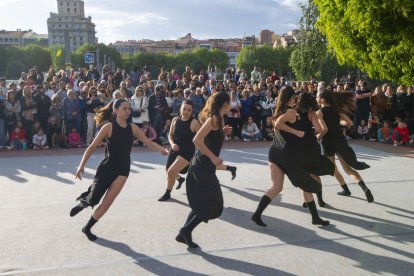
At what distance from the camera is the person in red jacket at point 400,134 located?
12.4 meters

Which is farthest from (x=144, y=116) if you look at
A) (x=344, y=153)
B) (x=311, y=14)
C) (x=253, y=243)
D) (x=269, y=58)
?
(x=269, y=58)

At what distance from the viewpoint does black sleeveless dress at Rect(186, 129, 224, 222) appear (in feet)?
15.4

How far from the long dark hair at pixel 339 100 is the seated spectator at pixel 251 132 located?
7.09m

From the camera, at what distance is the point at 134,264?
174 inches

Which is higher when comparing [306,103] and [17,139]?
[306,103]

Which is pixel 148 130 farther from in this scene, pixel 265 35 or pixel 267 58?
pixel 265 35

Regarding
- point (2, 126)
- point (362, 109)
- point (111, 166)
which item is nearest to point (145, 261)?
point (111, 166)

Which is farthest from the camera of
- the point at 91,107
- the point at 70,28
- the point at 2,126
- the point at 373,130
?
the point at 70,28

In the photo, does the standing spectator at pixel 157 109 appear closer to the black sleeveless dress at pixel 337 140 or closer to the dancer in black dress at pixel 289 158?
the black sleeveless dress at pixel 337 140

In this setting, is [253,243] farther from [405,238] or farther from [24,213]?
[24,213]

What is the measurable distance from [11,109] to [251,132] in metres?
7.12

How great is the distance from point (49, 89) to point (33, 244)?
9779 millimetres

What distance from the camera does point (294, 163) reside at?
5332 millimetres

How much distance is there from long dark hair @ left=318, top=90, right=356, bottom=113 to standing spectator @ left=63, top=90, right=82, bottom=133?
8.21 m
